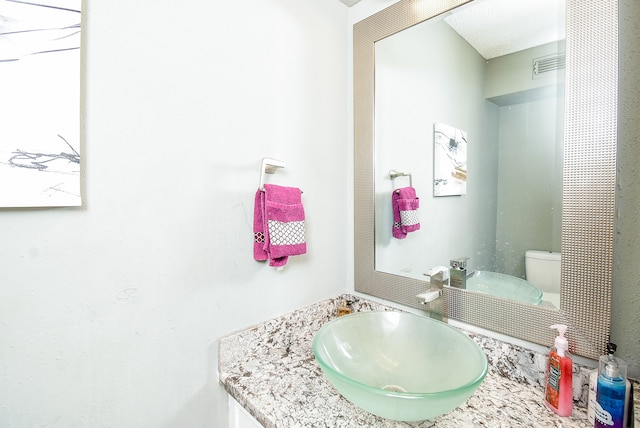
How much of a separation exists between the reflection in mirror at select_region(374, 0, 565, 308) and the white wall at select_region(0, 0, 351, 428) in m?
0.37

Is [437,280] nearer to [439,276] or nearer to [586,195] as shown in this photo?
[439,276]

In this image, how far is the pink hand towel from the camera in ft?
3.05

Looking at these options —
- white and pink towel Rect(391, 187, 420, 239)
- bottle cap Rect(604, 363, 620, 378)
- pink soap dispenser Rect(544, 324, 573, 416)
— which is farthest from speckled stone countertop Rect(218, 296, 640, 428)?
white and pink towel Rect(391, 187, 420, 239)

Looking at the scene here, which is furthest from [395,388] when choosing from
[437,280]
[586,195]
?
[586,195]

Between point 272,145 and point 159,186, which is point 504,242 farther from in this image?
point 159,186

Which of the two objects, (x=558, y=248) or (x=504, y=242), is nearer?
(x=558, y=248)

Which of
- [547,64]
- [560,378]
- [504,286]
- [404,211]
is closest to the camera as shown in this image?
[560,378]

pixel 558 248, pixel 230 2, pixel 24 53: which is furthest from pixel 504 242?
pixel 24 53

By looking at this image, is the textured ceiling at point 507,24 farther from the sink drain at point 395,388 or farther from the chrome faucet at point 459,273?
the sink drain at point 395,388

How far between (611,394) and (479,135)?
0.75 meters

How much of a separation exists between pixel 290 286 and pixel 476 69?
3.30ft

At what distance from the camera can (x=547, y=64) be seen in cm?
82

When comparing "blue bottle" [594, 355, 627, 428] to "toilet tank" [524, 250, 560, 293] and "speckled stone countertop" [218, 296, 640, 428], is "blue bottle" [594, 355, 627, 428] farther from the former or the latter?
"toilet tank" [524, 250, 560, 293]

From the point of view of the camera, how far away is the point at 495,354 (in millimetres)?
896
